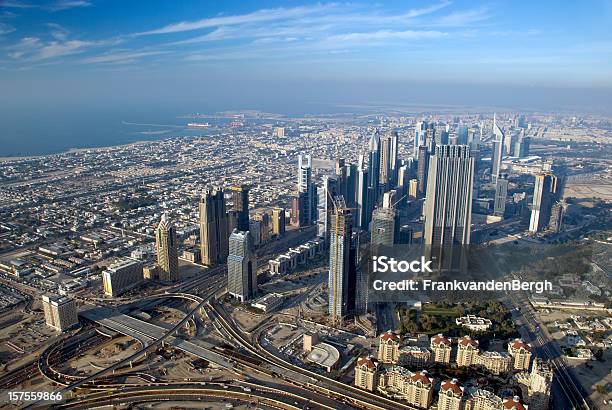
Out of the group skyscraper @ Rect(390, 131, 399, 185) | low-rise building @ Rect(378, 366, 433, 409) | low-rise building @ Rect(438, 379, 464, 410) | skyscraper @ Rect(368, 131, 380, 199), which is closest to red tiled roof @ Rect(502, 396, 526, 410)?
low-rise building @ Rect(438, 379, 464, 410)

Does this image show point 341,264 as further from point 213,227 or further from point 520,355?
point 213,227

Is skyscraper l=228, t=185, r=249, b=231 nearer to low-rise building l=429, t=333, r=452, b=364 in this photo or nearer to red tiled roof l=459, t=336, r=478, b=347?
low-rise building l=429, t=333, r=452, b=364

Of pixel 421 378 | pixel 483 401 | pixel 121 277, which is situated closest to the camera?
pixel 483 401

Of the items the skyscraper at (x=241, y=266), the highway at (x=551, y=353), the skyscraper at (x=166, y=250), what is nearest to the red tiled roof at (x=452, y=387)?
the highway at (x=551, y=353)

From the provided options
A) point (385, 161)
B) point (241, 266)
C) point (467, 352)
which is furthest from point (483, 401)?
point (385, 161)

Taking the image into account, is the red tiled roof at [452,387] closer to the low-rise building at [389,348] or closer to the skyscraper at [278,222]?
the low-rise building at [389,348]
